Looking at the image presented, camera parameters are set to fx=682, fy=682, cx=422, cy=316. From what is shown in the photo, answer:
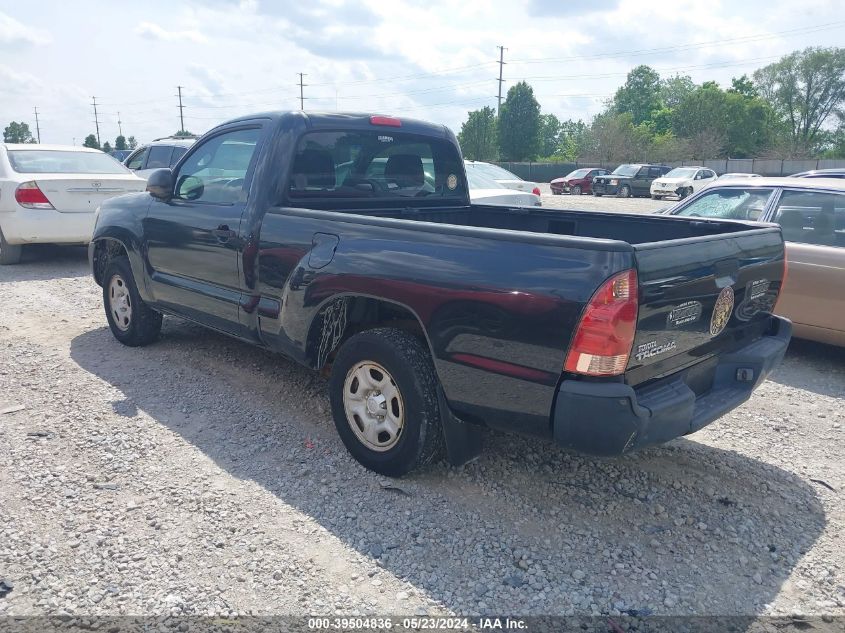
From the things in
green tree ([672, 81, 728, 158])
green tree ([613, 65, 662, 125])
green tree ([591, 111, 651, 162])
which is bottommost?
green tree ([591, 111, 651, 162])

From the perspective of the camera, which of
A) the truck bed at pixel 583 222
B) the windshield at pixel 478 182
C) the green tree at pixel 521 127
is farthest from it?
the green tree at pixel 521 127

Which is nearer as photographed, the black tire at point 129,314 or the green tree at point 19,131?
the black tire at point 129,314

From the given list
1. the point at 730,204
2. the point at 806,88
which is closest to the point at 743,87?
the point at 806,88

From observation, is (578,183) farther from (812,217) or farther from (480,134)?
(480,134)

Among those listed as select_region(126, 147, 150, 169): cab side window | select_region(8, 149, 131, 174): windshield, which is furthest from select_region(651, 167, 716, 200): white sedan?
select_region(8, 149, 131, 174): windshield

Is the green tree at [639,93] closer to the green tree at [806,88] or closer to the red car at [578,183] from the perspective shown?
the green tree at [806,88]

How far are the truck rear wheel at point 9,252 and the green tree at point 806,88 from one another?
261 feet

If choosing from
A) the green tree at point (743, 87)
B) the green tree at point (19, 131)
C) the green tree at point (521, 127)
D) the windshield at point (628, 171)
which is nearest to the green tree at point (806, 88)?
the green tree at point (743, 87)

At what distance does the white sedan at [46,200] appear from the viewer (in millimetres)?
9047

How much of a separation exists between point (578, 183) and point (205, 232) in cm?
3021

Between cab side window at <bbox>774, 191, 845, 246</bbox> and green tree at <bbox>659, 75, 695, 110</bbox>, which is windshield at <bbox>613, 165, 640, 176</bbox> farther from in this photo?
green tree at <bbox>659, 75, 695, 110</bbox>

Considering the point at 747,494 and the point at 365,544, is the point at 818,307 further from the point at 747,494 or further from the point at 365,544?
the point at 365,544

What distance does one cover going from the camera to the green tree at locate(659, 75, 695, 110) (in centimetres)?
9779

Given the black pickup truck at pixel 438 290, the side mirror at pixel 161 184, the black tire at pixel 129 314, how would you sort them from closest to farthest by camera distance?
the black pickup truck at pixel 438 290
the side mirror at pixel 161 184
the black tire at pixel 129 314
